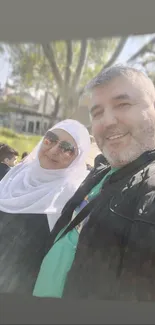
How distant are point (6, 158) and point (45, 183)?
241 millimetres

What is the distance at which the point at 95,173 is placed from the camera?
4.78 ft

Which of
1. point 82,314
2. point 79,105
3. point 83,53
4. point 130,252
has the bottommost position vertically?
point 82,314

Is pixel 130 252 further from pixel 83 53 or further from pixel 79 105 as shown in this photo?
pixel 83 53

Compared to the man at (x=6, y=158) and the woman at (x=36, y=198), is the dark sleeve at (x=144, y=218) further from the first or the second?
the man at (x=6, y=158)

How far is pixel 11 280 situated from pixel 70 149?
0.61 meters

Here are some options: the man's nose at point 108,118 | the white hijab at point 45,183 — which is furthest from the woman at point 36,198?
the man's nose at point 108,118

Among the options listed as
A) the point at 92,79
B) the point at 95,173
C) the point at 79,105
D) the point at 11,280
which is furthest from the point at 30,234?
the point at 92,79

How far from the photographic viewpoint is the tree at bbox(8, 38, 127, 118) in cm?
160

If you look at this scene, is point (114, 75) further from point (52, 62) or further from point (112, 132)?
point (52, 62)

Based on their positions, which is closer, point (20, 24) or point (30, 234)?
point (30, 234)

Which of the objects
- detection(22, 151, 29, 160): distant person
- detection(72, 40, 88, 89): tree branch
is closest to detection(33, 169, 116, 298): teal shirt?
detection(22, 151, 29, 160): distant person

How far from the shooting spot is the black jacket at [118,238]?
1.29 m

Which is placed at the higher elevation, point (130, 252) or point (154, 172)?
point (154, 172)

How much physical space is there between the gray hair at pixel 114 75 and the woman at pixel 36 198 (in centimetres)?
19
